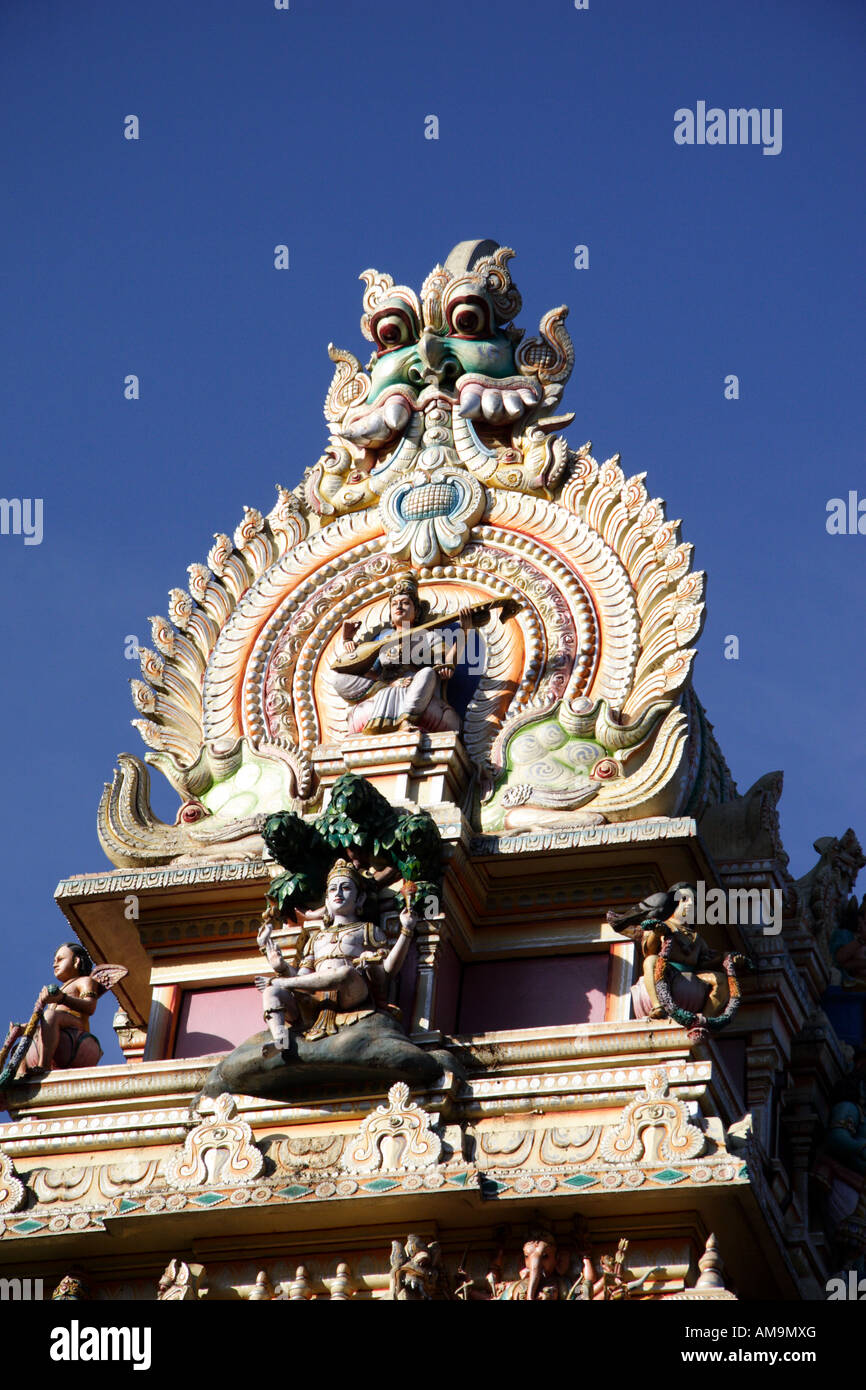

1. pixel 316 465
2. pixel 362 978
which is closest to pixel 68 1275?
pixel 362 978

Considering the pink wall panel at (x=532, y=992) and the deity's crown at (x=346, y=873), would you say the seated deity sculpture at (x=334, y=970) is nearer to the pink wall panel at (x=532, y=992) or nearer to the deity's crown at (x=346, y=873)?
the deity's crown at (x=346, y=873)

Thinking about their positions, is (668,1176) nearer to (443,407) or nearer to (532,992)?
(532,992)

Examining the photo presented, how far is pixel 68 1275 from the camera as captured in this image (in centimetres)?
2553

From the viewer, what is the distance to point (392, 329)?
3322 cm

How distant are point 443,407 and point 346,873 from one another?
7.50 meters

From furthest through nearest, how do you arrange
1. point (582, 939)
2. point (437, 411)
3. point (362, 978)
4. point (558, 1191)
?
point (437, 411) < point (582, 939) < point (362, 978) < point (558, 1191)

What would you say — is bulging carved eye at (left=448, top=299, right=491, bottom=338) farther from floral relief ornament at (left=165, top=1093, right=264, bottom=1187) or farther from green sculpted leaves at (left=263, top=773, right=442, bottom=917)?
floral relief ornament at (left=165, top=1093, right=264, bottom=1187)

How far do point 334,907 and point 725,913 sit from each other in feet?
14.2

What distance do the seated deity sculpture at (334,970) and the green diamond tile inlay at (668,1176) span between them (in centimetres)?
357

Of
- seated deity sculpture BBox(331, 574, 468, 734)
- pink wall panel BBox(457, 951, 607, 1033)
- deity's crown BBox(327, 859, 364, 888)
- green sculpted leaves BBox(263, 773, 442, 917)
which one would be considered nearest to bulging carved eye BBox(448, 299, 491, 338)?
seated deity sculpture BBox(331, 574, 468, 734)

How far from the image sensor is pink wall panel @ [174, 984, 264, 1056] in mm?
29062

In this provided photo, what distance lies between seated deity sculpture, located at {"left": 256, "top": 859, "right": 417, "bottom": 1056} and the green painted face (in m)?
7.79

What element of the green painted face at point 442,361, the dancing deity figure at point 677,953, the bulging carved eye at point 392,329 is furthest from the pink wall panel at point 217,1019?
the bulging carved eye at point 392,329
